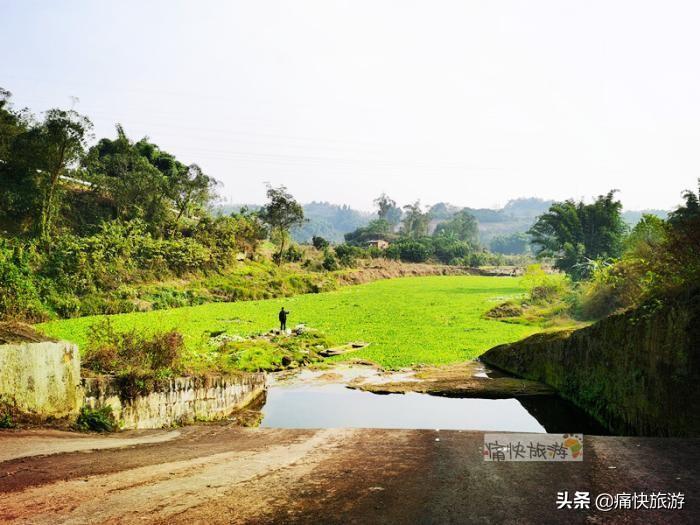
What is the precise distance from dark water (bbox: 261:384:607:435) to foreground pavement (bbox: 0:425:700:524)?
481 centimetres

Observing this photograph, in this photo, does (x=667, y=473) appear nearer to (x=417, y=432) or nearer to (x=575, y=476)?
(x=575, y=476)

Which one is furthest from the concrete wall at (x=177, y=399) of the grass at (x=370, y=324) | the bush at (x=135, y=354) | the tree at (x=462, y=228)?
the tree at (x=462, y=228)

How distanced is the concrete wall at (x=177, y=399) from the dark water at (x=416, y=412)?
1.07 metres

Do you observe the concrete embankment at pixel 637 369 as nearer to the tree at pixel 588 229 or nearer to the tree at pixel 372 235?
the tree at pixel 588 229

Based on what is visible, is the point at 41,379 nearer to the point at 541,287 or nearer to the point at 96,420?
the point at 96,420

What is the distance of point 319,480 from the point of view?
6359 millimetres

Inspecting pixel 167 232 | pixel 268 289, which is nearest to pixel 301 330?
pixel 268 289

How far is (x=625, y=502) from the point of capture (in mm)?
5492

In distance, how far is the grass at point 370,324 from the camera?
2169 centimetres

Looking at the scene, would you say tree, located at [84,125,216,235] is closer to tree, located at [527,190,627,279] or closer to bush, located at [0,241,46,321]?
bush, located at [0,241,46,321]

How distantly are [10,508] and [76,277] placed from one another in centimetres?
3164

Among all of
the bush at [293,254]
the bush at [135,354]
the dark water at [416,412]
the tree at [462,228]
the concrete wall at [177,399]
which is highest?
the tree at [462,228]

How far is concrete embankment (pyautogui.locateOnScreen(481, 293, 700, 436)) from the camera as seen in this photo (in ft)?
29.6

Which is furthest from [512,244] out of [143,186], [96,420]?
[96,420]
